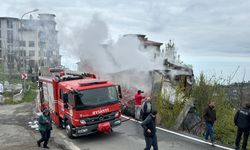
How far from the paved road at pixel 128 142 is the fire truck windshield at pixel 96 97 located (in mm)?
1586

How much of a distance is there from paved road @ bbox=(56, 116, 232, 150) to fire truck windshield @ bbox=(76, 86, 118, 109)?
159cm

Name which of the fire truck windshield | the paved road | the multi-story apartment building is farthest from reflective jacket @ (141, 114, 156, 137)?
the multi-story apartment building

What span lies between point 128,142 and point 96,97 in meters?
2.33

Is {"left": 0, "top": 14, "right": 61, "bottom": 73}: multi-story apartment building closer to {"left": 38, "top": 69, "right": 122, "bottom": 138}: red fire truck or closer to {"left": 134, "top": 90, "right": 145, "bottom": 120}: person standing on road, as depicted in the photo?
{"left": 134, "top": 90, "right": 145, "bottom": 120}: person standing on road

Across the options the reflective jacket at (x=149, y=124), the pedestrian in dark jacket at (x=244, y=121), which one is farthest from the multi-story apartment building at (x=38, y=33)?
the pedestrian in dark jacket at (x=244, y=121)

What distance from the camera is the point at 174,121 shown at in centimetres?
1633

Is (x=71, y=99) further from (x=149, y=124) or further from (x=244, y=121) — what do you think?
(x=244, y=121)

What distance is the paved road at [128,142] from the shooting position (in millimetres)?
11927

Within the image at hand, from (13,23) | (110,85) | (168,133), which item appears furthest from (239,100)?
(13,23)

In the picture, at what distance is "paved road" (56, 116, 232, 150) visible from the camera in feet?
39.1

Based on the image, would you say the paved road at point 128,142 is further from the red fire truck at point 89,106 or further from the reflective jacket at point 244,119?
the reflective jacket at point 244,119

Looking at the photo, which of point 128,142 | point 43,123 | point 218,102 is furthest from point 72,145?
point 218,102

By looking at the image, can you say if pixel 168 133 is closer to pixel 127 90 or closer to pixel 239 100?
pixel 127 90

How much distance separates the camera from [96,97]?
13.3m
